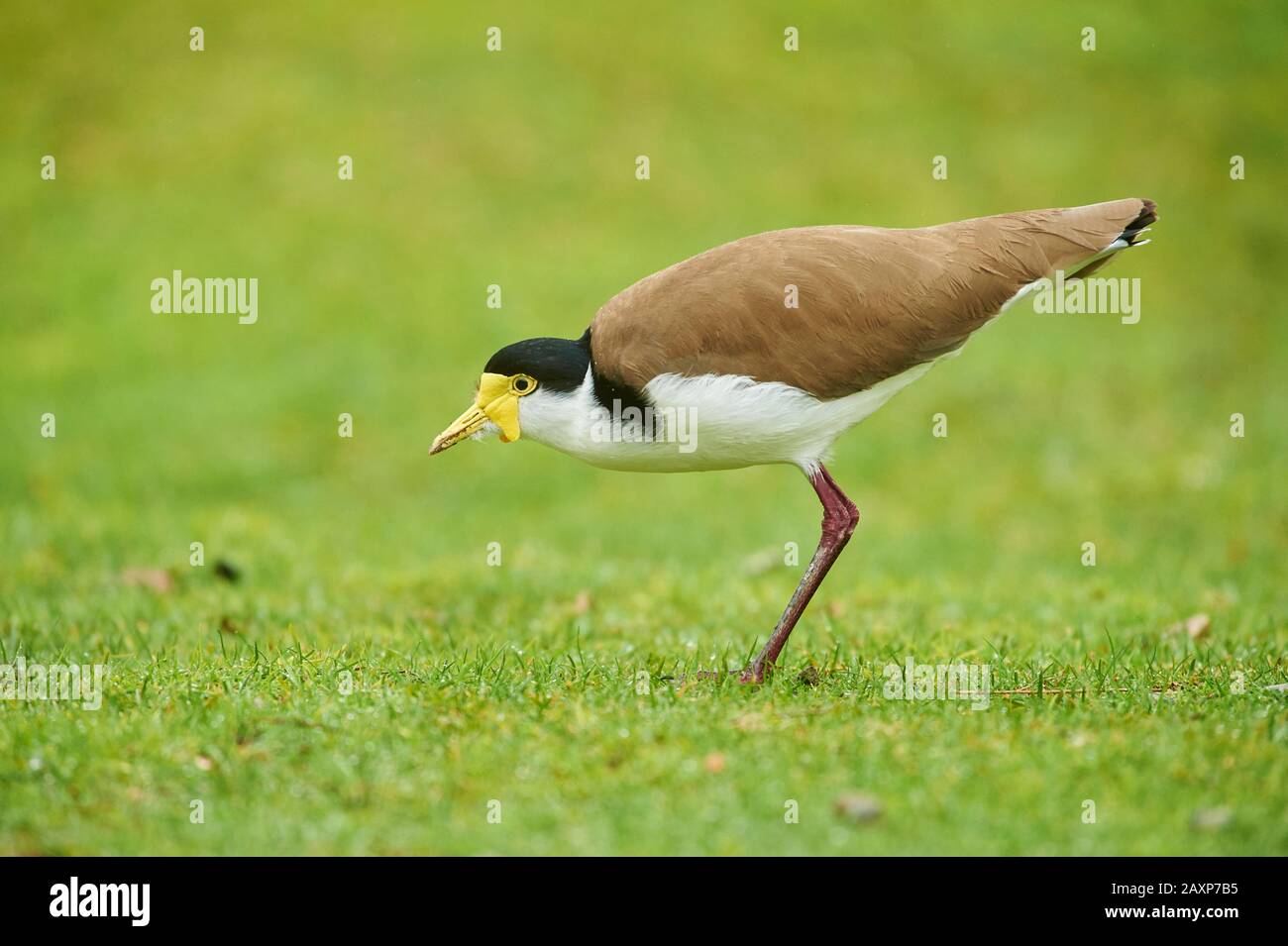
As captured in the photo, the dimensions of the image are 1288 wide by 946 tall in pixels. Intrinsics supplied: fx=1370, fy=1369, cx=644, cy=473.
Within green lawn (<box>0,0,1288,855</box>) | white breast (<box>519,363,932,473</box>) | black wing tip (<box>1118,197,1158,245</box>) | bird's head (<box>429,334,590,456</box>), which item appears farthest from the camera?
black wing tip (<box>1118,197,1158,245</box>)

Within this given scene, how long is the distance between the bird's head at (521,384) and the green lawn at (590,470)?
1.07m

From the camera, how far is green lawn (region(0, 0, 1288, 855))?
4750 millimetres

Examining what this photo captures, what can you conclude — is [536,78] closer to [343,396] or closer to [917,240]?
[343,396]

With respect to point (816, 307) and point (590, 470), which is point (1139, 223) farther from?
point (590, 470)

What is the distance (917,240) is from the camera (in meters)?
6.07

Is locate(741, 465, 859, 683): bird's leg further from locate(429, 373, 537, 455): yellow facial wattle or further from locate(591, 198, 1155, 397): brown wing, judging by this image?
locate(429, 373, 537, 455): yellow facial wattle

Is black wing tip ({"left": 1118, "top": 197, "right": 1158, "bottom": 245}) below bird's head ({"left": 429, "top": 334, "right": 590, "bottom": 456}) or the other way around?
the other way around

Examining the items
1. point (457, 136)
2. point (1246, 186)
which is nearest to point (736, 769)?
point (457, 136)

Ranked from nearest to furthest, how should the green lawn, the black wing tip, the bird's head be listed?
the green lawn, the bird's head, the black wing tip

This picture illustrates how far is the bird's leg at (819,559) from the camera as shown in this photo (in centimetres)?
584

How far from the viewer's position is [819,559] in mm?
6012

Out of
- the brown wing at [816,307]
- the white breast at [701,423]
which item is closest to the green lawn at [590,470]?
the white breast at [701,423]

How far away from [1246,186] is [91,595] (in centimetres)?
1526

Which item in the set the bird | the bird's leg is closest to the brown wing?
the bird
